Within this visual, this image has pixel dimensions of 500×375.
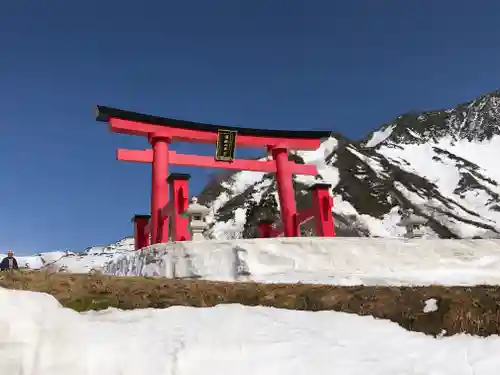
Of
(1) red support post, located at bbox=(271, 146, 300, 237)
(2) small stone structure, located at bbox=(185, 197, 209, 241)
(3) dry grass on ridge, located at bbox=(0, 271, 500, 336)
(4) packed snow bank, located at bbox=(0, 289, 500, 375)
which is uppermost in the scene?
(1) red support post, located at bbox=(271, 146, 300, 237)

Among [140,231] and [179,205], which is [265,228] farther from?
[179,205]

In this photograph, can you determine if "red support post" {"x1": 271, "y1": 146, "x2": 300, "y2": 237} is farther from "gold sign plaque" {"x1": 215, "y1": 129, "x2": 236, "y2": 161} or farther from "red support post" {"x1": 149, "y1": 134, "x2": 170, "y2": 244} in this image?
"red support post" {"x1": 149, "y1": 134, "x2": 170, "y2": 244}

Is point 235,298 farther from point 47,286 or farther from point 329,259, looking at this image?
point 329,259

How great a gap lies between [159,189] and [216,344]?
11.6 metres

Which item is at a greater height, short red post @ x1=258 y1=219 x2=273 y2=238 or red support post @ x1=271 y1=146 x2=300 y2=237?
red support post @ x1=271 y1=146 x2=300 y2=237

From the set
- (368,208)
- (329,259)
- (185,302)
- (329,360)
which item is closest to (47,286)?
(185,302)

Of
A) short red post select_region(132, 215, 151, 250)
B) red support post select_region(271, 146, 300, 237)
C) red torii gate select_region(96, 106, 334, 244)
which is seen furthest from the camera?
short red post select_region(132, 215, 151, 250)

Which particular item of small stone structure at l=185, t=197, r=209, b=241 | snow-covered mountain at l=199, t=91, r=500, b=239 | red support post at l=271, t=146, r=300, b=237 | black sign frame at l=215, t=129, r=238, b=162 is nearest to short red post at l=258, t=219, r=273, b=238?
red support post at l=271, t=146, r=300, b=237

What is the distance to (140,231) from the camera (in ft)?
62.1

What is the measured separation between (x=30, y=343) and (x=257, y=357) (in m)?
1.87

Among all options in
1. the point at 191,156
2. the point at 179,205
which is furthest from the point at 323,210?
the point at 179,205

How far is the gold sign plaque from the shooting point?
691 inches

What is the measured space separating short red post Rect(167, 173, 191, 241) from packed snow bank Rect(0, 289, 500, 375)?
26.1ft

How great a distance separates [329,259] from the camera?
11305 mm
